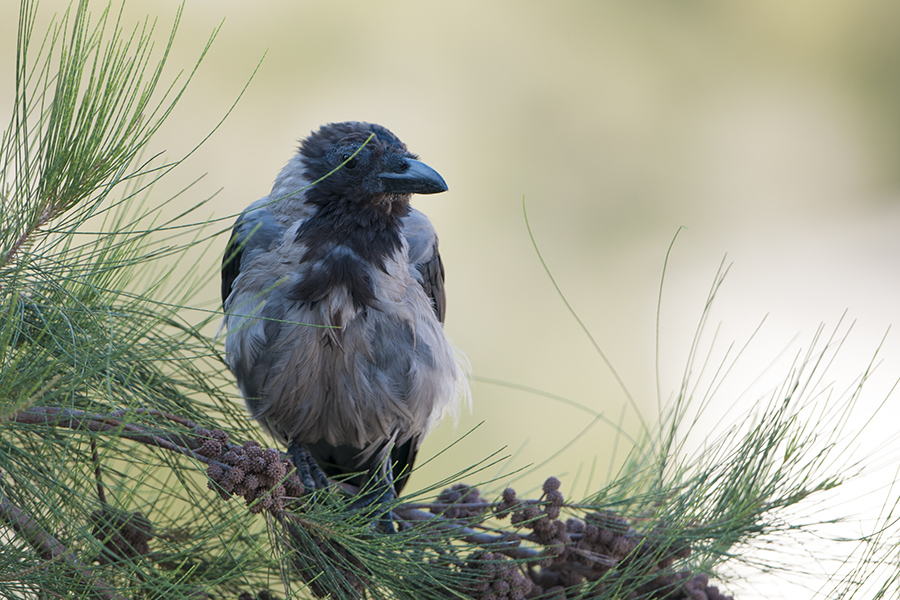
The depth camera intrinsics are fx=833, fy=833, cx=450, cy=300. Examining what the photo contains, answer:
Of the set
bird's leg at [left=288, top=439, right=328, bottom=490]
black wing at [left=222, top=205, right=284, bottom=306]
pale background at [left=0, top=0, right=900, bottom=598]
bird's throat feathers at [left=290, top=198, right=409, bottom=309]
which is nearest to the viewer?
bird's throat feathers at [left=290, top=198, right=409, bottom=309]

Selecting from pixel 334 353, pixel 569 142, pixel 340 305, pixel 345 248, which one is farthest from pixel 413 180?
pixel 569 142

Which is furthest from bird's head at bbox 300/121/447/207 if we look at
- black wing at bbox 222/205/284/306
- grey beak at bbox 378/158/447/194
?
black wing at bbox 222/205/284/306

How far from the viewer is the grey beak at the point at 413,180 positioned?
7.18ft

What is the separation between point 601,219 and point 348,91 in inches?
86.5

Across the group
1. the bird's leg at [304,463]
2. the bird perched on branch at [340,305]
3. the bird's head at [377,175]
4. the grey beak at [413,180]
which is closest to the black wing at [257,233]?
the bird perched on branch at [340,305]

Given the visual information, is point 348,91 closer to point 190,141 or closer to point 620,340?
point 190,141

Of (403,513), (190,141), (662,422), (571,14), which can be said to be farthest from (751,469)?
(571,14)

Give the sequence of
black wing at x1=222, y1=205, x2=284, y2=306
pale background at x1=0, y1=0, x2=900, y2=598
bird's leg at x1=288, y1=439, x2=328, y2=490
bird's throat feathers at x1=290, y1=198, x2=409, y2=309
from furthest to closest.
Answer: pale background at x1=0, y1=0, x2=900, y2=598
bird's leg at x1=288, y1=439, x2=328, y2=490
black wing at x1=222, y1=205, x2=284, y2=306
bird's throat feathers at x1=290, y1=198, x2=409, y2=309

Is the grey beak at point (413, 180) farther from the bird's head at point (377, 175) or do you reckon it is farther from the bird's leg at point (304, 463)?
the bird's leg at point (304, 463)

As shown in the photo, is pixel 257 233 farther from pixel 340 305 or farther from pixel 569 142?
pixel 569 142

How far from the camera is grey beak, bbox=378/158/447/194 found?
2189 millimetres

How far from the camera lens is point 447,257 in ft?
20.1

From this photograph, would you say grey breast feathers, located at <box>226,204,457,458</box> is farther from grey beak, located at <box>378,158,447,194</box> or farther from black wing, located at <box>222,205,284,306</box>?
grey beak, located at <box>378,158,447,194</box>

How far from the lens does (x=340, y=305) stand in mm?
2178
